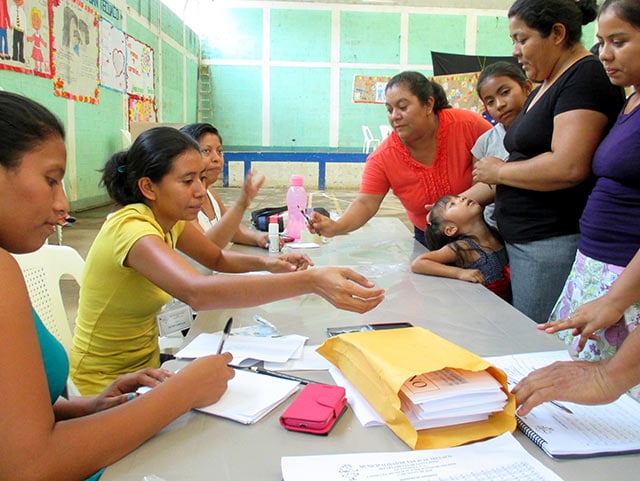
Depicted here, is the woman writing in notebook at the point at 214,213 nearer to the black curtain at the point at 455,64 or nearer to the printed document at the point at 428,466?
the printed document at the point at 428,466

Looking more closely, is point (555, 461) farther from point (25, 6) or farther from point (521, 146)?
point (25, 6)

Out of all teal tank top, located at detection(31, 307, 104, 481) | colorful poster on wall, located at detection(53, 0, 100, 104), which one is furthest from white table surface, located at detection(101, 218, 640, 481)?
colorful poster on wall, located at detection(53, 0, 100, 104)

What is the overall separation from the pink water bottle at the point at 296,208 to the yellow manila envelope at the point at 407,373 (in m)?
1.68

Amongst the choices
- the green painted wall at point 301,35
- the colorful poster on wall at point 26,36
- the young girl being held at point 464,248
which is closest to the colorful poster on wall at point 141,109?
the colorful poster on wall at point 26,36

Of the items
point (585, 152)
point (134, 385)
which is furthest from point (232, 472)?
point (585, 152)

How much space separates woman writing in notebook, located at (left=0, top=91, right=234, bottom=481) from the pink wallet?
14cm

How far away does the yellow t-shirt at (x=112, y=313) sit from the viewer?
4.52 feet

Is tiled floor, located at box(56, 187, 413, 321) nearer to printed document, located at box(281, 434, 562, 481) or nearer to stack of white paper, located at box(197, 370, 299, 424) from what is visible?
stack of white paper, located at box(197, 370, 299, 424)

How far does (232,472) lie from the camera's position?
73cm

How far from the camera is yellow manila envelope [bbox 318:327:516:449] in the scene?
81cm

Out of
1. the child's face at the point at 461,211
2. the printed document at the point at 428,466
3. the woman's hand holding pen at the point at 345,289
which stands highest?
the child's face at the point at 461,211

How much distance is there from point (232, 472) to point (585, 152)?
51.9 inches

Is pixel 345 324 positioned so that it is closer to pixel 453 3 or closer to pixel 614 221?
pixel 614 221

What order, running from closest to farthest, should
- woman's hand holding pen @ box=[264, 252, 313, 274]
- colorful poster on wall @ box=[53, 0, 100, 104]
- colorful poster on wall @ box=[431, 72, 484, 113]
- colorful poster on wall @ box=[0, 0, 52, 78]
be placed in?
1. woman's hand holding pen @ box=[264, 252, 313, 274]
2. colorful poster on wall @ box=[0, 0, 52, 78]
3. colorful poster on wall @ box=[53, 0, 100, 104]
4. colorful poster on wall @ box=[431, 72, 484, 113]
